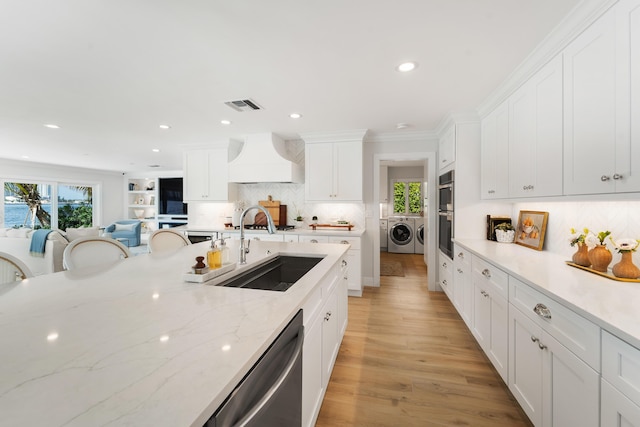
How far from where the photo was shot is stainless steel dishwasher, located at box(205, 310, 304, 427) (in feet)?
2.00

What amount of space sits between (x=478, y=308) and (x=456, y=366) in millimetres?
514

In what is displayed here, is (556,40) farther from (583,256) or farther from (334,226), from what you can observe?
(334,226)

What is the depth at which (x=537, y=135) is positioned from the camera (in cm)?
194

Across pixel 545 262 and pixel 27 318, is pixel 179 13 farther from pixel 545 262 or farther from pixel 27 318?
pixel 545 262

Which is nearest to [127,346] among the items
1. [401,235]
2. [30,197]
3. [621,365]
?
[621,365]

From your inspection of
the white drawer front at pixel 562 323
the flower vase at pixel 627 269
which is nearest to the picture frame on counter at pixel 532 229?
the flower vase at pixel 627 269

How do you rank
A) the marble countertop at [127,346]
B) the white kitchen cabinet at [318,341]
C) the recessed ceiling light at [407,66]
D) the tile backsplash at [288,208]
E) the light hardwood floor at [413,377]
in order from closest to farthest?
1. the marble countertop at [127,346]
2. the white kitchen cabinet at [318,341]
3. the light hardwood floor at [413,377]
4. the recessed ceiling light at [407,66]
5. the tile backsplash at [288,208]

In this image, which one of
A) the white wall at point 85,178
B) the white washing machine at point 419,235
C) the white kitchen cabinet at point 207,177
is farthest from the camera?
the white washing machine at point 419,235

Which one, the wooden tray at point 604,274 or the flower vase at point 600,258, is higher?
the flower vase at point 600,258

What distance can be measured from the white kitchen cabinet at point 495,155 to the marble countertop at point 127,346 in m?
2.23

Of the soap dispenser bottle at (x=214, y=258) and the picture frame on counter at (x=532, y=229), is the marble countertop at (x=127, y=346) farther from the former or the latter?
the picture frame on counter at (x=532, y=229)

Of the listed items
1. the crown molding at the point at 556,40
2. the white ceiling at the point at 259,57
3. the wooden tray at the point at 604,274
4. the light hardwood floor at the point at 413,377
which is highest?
the white ceiling at the point at 259,57

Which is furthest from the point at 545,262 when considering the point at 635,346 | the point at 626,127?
the point at 635,346

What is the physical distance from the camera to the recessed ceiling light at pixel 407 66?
6.77 ft
